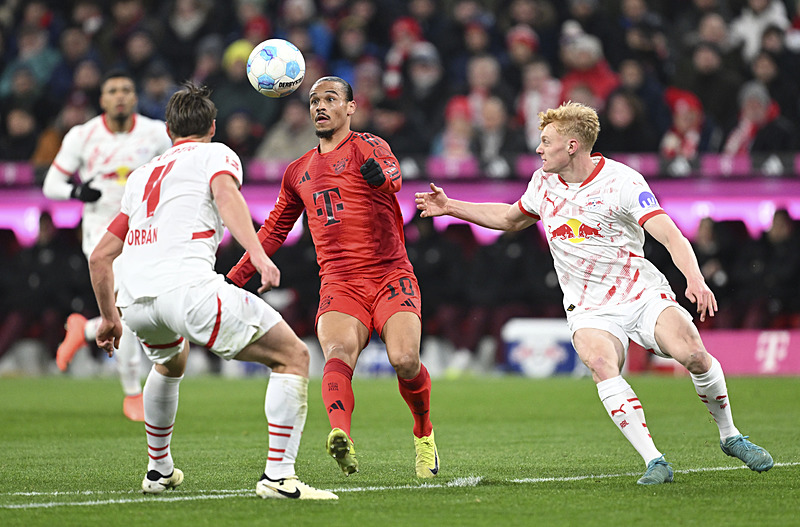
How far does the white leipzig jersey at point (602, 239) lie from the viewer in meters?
6.81

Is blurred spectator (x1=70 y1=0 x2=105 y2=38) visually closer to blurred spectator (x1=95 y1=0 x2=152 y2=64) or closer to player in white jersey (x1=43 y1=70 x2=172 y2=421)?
blurred spectator (x1=95 y1=0 x2=152 y2=64)

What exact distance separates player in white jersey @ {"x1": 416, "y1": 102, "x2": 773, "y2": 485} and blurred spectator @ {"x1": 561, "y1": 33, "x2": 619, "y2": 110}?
10.00m

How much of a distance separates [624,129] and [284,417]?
1109 centimetres

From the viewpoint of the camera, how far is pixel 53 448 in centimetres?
839

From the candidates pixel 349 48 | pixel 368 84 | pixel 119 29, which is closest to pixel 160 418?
pixel 368 84

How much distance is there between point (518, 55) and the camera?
689 inches

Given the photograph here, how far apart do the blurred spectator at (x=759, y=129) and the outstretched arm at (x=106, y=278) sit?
→ 449 inches

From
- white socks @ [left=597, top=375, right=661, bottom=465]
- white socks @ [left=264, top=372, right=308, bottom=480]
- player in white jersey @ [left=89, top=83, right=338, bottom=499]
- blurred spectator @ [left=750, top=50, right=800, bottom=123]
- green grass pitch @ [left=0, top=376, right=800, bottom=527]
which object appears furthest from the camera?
blurred spectator @ [left=750, top=50, right=800, bottom=123]

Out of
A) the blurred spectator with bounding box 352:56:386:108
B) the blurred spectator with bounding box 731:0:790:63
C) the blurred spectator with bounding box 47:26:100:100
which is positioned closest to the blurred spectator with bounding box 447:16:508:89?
the blurred spectator with bounding box 352:56:386:108

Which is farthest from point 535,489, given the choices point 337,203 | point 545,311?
point 545,311

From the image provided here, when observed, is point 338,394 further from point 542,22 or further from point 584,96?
point 542,22

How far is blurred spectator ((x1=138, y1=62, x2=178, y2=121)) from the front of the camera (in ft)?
59.2

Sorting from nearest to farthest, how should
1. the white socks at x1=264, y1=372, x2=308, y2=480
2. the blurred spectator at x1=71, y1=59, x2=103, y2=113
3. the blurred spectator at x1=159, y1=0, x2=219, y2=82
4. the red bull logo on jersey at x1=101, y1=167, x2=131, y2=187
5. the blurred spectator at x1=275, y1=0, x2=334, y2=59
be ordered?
the white socks at x1=264, y1=372, x2=308, y2=480, the red bull logo on jersey at x1=101, y1=167, x2=131, y2=187, the blurred spectator at x1=71, y1=59, x2=103, y2=113, the blurred spectator at x1=275, y1=0, x2=334, y2=59, the blurred spectator at x1=159, y1=0, x2=219, y2=82

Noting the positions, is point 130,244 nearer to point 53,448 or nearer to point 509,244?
point 53,448
